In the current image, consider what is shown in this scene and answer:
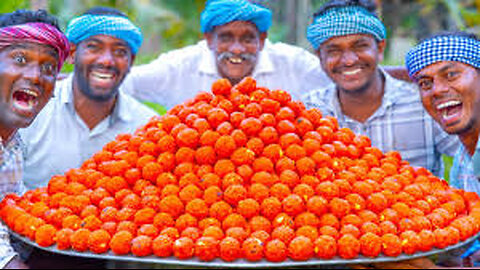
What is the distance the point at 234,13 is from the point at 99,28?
3.15 feet

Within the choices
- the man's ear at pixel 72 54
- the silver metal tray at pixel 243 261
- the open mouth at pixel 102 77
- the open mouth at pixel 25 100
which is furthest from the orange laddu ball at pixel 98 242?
the man's ear at pixel 72 54

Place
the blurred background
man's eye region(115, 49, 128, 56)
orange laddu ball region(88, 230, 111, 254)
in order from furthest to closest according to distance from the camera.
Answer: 1. the blurred background
2. man's eye region(115, 49, 128, 56)
3. orange laddu ball region(88, 230, 111, 254)

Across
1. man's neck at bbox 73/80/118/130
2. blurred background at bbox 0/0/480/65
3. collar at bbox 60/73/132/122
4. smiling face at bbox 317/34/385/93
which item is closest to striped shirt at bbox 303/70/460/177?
smiling face at bbox 317/34/385/93

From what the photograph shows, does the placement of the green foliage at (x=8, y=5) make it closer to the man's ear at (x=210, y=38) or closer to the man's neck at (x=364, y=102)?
the man's ear at (x=210, y=38)

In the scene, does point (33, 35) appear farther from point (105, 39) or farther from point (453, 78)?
point (453, 78)

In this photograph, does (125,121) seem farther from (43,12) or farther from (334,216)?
(334,216)

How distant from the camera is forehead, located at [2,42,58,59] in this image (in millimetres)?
2434

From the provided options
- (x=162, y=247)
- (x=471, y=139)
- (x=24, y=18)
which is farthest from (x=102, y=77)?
(x=471, y=139)

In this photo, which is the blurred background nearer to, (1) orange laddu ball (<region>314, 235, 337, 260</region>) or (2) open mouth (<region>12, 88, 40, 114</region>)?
(2) open mouth (<region>12, 88, 40, 114</region>)

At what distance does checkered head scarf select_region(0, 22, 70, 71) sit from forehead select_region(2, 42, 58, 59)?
1 cm

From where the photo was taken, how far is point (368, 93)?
357 cm

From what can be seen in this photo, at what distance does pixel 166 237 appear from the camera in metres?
1.88

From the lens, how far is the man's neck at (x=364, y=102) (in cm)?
358

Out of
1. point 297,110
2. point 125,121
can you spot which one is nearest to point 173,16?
point 125,121
